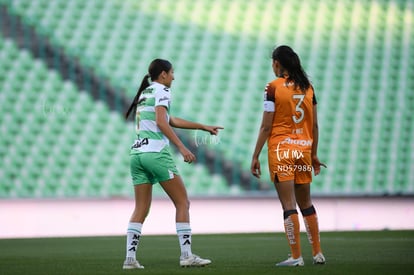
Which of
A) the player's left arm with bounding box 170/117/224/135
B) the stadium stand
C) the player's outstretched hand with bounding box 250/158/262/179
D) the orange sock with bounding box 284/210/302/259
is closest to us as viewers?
the orange sock with bounding box 284/210/302/259

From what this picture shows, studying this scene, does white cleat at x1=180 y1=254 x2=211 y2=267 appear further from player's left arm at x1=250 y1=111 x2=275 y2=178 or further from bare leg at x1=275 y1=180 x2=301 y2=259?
player's left arm at x1=250 y1=111 x2=275 y2=178

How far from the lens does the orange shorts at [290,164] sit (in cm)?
613

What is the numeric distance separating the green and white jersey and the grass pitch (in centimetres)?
88

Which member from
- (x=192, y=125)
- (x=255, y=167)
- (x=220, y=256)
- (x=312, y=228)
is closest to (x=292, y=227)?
(x=312, y=228)

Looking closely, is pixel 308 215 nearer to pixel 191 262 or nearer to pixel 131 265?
pixel 191 262

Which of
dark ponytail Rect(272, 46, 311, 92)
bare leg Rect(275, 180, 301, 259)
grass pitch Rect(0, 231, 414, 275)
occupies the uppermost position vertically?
dark ponytail Rect(272, 46, 311, 92)

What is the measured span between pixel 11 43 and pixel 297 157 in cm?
1141

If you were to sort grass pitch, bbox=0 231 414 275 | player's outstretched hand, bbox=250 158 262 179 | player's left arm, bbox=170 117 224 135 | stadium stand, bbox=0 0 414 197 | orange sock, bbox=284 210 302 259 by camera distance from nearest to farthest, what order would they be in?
grass pitch, bbox=0 231 414 275, orange sock, bbox=284 210 302 259, player's outstretched hand, bbox=250 158 262 179, player's left arm, bbox=170 117 224 135, stadium stand, bbox=0 0 414 197

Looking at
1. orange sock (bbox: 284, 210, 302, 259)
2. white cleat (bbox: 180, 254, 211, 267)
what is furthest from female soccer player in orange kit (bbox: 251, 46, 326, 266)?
white cleat (bbox: 180, 254, 211, 267)

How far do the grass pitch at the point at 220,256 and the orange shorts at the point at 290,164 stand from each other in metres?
0.64

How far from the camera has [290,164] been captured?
6.14m

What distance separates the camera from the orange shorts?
613 centimetres

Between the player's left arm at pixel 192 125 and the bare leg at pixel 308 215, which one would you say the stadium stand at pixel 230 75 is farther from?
the player's left arm at pixel 192 125

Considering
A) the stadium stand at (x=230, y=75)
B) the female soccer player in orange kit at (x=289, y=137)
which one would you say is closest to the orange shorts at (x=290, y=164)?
the female soccer player in orange kit at (x=289, y=137)
